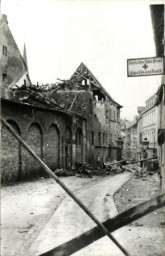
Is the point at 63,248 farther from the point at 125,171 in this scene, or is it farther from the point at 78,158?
the point at 125,171

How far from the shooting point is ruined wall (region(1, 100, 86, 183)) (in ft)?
50.5

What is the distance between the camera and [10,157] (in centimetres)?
1567

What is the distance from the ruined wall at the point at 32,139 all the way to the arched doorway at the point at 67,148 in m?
0.09

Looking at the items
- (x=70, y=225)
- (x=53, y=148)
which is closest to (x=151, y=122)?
(x=53, y=148)

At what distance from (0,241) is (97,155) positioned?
26.5 meters

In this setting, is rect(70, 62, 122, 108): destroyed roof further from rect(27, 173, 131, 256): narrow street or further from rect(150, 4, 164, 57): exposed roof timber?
rect(27, 173, 131, 256): narrow street

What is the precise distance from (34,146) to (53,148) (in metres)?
2.94

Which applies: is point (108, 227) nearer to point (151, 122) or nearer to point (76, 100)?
point (76, 100)

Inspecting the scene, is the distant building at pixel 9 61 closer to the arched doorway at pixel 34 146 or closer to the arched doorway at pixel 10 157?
the arched doorway at pixel 34 146

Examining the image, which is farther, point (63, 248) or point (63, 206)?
point (63, 206)

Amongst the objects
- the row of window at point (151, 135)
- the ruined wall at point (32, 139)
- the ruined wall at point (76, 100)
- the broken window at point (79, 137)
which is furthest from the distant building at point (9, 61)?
the row of window at point (151, 135)

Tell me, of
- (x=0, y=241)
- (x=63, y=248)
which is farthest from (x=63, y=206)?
(x=63, y=248)

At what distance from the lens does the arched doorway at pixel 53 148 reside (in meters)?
20.5

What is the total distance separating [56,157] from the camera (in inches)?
861
